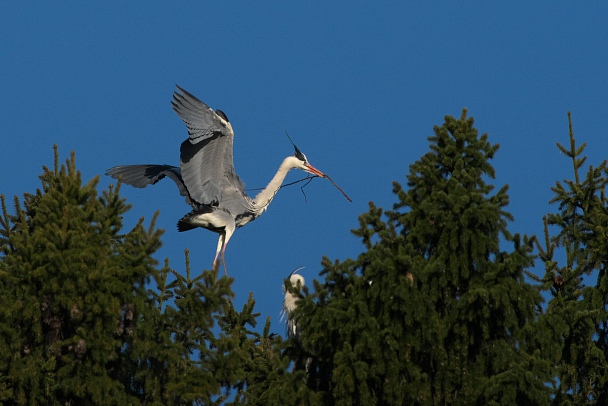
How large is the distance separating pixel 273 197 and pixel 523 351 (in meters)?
8.50

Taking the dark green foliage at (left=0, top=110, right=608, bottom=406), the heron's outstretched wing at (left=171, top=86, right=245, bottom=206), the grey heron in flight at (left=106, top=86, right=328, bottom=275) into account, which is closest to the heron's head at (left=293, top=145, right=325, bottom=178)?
the grey heron in flight at (left=106, top=86, right=328, bottom=275)

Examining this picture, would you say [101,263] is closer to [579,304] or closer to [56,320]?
[56,320]

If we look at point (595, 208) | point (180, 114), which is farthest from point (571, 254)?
point (180, 114)

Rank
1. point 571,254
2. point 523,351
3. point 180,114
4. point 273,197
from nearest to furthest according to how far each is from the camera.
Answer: point 523,351 < point 571,254 < point 180,114 < point 273,197

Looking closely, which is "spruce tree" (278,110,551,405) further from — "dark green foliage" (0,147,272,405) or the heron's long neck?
the heron's long neck

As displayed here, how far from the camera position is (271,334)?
1841 cm

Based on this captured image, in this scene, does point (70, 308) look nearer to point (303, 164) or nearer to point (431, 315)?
point (431, 315)

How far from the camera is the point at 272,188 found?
2306 centimetres

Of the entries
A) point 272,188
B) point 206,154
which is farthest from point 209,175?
point 272,188

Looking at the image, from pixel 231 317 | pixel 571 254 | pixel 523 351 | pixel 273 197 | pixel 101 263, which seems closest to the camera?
pixel 523 351

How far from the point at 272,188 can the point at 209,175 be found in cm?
150

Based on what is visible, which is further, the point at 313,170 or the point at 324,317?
the point at 313,170

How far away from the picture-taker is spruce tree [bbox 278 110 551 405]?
15.1m

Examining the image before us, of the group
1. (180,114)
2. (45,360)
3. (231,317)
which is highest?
(180,114)
